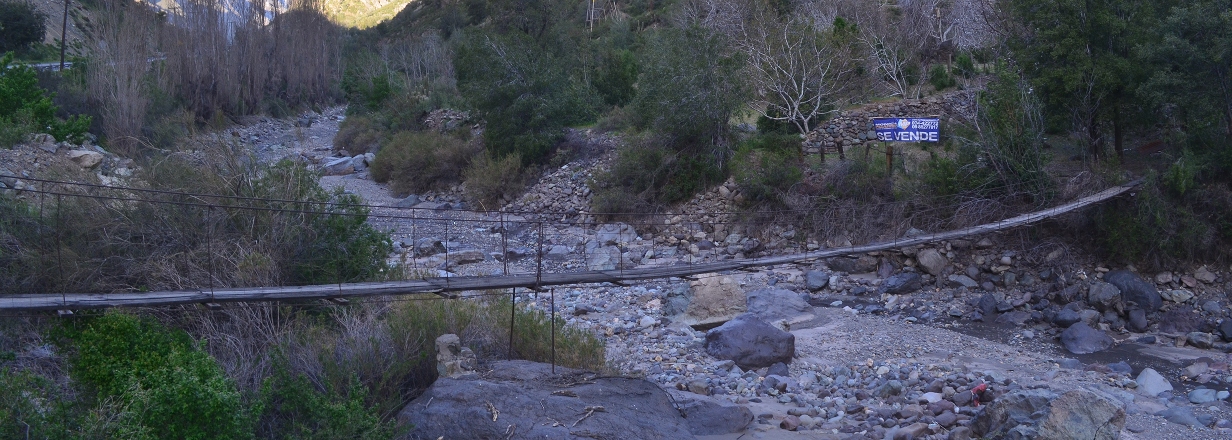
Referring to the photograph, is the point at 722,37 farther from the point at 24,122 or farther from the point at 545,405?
the point at 24,122

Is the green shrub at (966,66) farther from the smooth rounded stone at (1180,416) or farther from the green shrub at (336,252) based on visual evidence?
the green shrub at (336,252)

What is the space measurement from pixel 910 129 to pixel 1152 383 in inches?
222

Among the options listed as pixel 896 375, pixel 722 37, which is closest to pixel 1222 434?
pixel 896 375

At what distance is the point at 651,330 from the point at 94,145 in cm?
1952

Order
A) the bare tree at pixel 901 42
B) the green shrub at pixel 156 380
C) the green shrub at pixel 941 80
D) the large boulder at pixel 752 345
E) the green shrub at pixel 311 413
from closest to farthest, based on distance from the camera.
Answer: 1. the green shrub at pixel 156 380
2. the green shrub at pixel 311 413
3. the large boulder at pixel 752 345
4. the bare tree at pixel 901 42
5. the green shrub at pixel 941 80

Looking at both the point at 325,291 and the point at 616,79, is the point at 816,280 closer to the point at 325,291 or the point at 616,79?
the point at 325,291

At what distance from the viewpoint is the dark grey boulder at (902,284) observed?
45.8ft

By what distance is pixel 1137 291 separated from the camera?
1276 cm

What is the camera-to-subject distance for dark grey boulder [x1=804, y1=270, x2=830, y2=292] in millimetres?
14578

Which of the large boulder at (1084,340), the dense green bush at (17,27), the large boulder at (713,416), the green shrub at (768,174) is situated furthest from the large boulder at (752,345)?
the dense green bush at (17,27)

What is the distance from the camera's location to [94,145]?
2339 cm

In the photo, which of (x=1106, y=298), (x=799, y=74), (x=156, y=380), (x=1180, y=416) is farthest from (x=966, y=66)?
(x=156, y=380)

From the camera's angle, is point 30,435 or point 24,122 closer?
point 30,435

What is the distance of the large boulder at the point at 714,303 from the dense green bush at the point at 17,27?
36.2 metres
